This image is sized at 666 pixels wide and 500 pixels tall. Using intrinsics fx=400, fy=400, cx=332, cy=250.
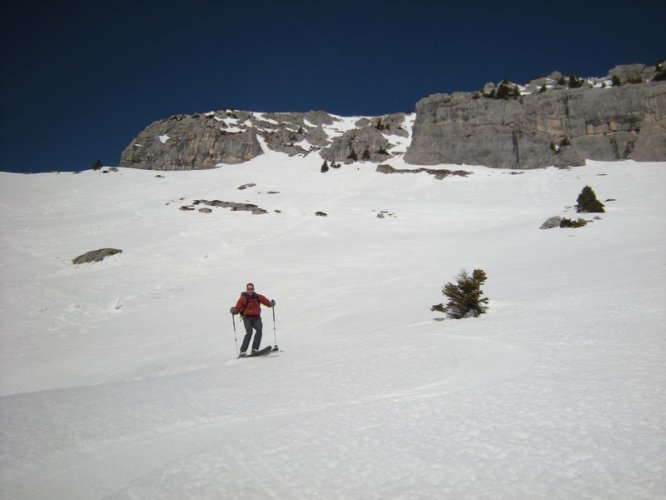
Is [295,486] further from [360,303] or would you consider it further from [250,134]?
[250,134]

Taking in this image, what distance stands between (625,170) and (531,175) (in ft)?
36.4

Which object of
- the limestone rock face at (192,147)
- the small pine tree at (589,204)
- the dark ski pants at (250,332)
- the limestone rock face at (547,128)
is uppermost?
the limestone rock face at (192,147)

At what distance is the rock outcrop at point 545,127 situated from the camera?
6056 centimetres

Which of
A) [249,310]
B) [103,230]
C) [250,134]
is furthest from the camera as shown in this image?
[250,134]

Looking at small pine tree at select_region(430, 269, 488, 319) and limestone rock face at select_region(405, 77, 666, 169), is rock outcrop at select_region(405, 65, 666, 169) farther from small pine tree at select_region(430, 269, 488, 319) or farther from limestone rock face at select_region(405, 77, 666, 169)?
small pine tree at select_region(430, 269, 488, 319)

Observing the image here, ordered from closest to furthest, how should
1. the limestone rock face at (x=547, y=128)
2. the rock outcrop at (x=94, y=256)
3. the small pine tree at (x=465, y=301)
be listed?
the small pine tree at (x=465, y=301) → the rock outcrop at (x=94, y=256) → the limestone rock face at (x=547, y=128)

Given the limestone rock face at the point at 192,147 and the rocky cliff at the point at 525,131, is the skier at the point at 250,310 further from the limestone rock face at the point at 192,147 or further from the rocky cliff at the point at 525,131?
the limestone rock face at the point at 192,147

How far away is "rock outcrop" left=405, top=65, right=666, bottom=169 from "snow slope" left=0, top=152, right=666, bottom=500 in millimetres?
38160

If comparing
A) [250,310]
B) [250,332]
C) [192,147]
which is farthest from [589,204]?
[192,147]

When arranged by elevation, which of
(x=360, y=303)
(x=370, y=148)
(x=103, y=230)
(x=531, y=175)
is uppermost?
(x=370, y=148)

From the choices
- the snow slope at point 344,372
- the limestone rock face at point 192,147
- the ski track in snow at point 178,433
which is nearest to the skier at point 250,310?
the snow slope at point 344,372

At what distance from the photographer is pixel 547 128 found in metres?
66.2

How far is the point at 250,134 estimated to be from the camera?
9181 centimetres

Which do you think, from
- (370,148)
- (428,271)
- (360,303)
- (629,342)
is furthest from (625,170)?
(629,342)
